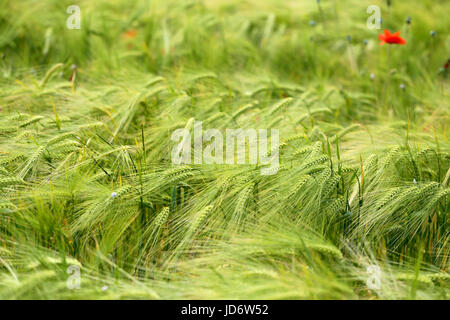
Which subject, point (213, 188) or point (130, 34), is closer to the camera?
point (213, 188)

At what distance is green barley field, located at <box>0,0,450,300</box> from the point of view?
4.91 ft

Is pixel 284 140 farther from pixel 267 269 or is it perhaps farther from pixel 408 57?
pixel 408 57

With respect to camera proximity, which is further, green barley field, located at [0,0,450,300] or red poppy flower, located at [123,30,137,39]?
red poppy flower, located at [123,30,137,39]

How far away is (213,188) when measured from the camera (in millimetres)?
1761

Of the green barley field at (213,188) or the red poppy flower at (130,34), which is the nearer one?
the green barley field at (213,188)

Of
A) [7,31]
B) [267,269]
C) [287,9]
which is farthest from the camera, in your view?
[287,9]

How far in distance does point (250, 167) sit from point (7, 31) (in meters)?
2.19

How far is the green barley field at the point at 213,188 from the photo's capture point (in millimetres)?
1497

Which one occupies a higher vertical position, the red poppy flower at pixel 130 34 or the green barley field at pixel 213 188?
the red poppy flower at pixel 130 34

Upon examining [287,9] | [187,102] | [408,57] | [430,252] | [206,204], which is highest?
[287,9]

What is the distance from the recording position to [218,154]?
1.95m

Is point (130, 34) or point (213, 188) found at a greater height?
point (130, 34)

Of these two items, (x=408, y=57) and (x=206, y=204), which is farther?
(x=408, y=57)
